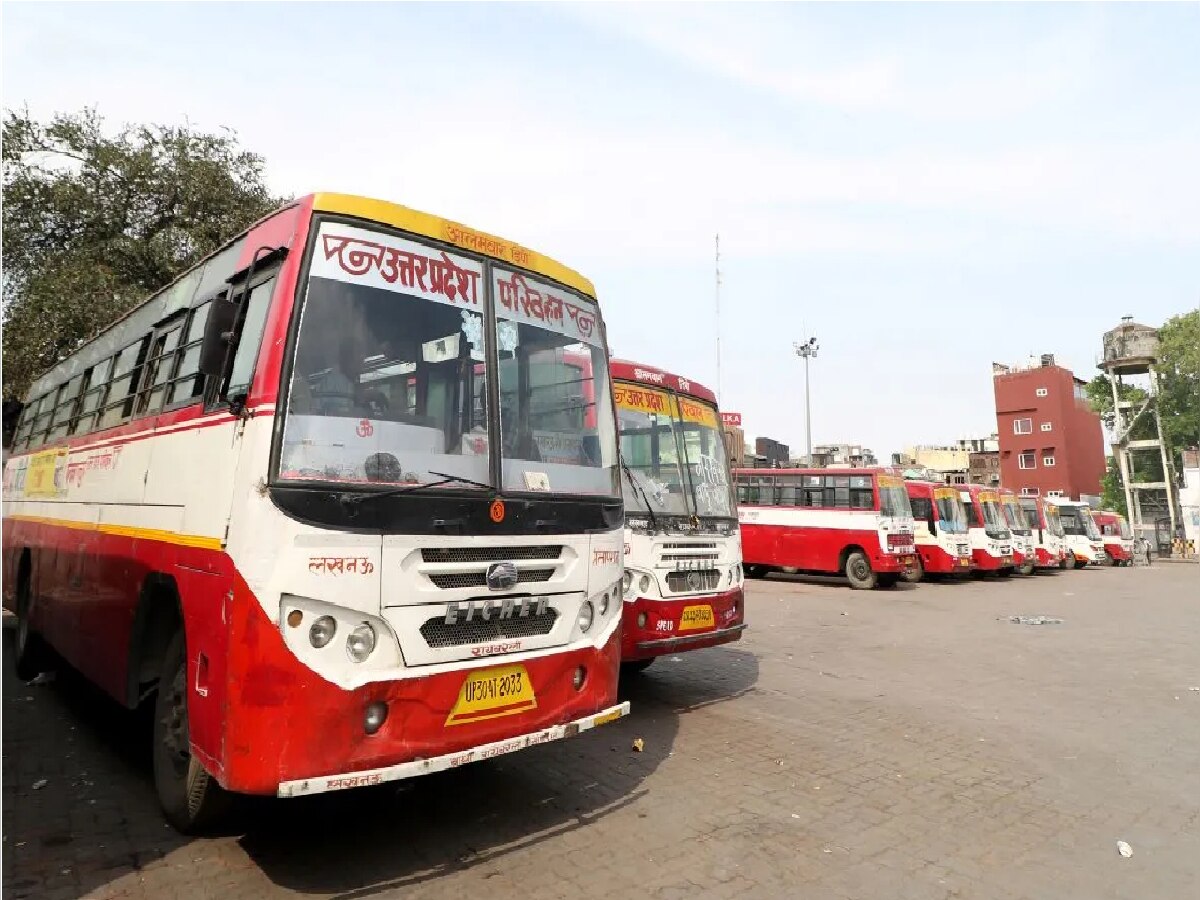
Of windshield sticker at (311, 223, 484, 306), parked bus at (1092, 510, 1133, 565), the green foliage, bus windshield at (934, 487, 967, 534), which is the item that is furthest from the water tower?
windshield sticker at (311, 223, 484, 306)

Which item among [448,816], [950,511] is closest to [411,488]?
[448,816]

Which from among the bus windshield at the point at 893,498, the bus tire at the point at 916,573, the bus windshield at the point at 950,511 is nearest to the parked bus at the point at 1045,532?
the bus windshield at the point at 950,511

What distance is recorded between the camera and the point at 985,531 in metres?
24.0

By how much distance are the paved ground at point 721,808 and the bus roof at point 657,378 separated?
3105mm

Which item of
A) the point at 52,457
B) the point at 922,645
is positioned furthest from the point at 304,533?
the point at 922,645

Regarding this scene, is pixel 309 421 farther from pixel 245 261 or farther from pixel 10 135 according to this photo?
pixel 10 135

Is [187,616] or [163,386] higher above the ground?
[163,386]

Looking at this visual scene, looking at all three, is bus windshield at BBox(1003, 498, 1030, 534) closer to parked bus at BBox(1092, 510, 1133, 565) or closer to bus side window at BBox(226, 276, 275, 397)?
parked bus at BBox(1092, 510, 1133, 565)

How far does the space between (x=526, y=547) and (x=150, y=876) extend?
8.02ft

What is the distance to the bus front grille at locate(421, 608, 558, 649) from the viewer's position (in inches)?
152

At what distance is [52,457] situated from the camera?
7301 millimetres

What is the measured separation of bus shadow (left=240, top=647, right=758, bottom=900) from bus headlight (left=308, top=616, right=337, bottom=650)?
1219 millimetres

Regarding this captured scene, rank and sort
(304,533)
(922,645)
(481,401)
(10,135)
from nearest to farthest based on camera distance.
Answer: (304,533), (481,401), (922,645), (10,135)

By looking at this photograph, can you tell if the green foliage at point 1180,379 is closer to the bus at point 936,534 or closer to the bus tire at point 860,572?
the bus at point 936,534
